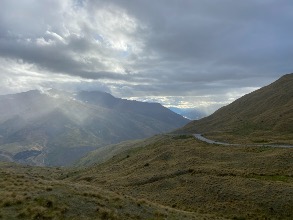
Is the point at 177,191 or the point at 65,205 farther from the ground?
the point at 65,205

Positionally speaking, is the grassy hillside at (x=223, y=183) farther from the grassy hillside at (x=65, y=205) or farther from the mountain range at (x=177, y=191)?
the grassy hillside at (x=65, y=205)

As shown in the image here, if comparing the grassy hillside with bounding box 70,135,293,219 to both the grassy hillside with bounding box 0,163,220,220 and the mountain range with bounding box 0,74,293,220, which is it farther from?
the grassy hillside with bounding box 0,163,220,220

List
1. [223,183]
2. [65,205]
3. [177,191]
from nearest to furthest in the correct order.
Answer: [65,205]
[223,183]
[177,191]

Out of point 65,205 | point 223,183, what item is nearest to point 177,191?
point 223,183

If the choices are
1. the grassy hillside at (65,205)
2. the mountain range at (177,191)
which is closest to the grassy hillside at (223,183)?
the mountain range at (177,191)

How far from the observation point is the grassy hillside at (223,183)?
4112 cm

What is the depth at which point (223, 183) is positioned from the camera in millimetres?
50406

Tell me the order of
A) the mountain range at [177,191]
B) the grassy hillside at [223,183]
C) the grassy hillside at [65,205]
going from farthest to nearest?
the grassy hillside at [223,183]
the mountain range at [177,191]
the grassy hillside at [65,205]

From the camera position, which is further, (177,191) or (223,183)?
(177,191)

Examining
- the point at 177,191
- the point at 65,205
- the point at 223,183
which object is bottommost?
the point at 177,191

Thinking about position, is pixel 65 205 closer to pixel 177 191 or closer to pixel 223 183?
pixel 177 191

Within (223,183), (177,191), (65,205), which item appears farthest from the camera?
(177,191)

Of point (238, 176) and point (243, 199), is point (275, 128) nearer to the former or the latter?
point (238, 176)

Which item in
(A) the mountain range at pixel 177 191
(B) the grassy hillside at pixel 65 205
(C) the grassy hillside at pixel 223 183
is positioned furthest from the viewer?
(C) the grassy hillside at pixel 223 183
